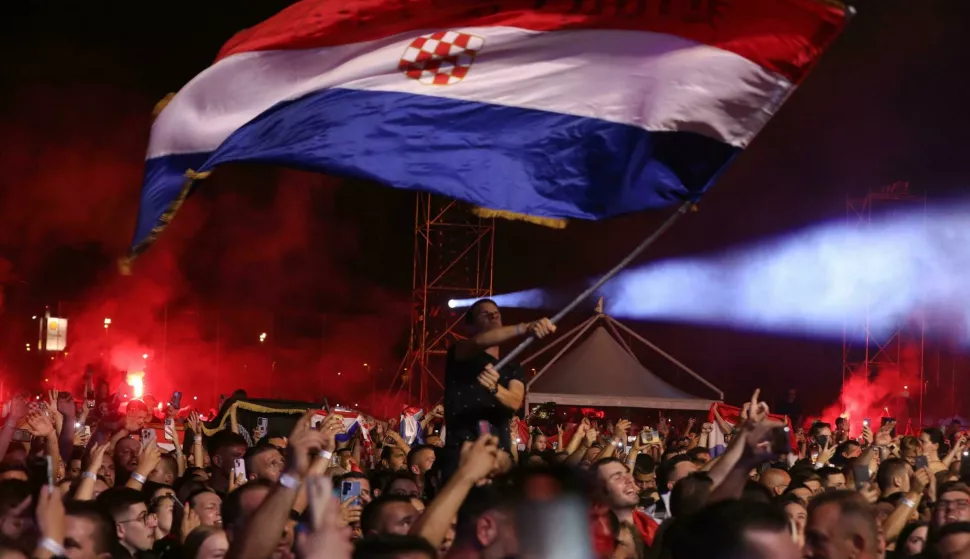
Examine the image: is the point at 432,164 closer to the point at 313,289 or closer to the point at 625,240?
the point at 625,240

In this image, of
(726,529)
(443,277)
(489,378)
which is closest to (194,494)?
(489,378)

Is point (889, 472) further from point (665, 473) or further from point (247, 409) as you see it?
point (247, 409)

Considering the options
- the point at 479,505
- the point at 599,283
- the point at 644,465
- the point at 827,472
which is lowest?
the point at 644,465

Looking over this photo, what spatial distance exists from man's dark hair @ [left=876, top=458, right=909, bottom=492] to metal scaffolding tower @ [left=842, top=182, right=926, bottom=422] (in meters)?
18.8

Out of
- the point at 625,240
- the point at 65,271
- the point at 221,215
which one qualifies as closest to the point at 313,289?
the point at 221,215

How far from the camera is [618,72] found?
6949mm

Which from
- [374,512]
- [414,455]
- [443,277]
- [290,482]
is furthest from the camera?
[443,277]

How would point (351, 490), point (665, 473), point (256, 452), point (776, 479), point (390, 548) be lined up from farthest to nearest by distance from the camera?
point (776, 479) → point (665, 473) → point (256, 452) → point (351, 490) → point (390, 548)

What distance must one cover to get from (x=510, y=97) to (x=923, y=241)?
76.1ft

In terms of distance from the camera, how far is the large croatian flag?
267 inches

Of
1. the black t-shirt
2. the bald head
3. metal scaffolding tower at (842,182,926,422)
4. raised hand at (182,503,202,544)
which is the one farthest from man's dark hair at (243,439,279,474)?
metal scaffolding tower at (842,182,926,422)

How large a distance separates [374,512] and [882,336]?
25.8 meters

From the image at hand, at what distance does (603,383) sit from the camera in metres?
20.8

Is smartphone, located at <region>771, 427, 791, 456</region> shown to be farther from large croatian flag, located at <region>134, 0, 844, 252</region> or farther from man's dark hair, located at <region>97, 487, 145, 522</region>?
man's dark hair, located at <region>97, 487, 145, 522</region>
